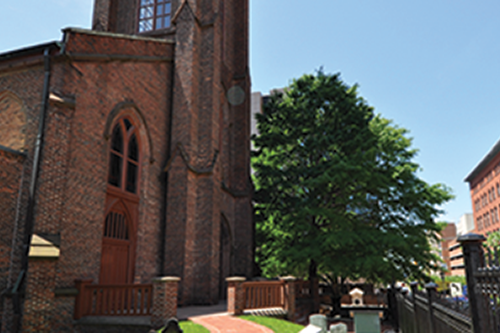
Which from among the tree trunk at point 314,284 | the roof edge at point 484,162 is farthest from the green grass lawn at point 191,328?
the roof edge at point 484,162

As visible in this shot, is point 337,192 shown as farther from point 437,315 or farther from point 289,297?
point 437,315

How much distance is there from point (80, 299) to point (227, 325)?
4073 mm

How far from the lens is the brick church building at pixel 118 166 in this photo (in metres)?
10.4

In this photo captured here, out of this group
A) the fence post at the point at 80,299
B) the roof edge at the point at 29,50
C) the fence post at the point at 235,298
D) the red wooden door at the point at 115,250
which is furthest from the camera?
the red wooden door at the point at 115,250

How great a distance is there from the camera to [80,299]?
10328 mm

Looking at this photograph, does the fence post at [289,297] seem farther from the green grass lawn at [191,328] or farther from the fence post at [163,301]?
the fence post at [163,301]

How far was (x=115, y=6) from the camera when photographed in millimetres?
21938

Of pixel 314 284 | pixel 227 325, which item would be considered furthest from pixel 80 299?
pixel 314 284

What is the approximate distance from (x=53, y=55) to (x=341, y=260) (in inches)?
541

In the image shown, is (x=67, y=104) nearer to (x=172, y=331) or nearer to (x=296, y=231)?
(x=172, y=331)

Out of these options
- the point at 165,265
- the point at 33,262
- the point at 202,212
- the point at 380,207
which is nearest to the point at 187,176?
the point at 202,212

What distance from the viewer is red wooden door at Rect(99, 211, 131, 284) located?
512 inches

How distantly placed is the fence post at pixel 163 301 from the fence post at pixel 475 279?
302 inches

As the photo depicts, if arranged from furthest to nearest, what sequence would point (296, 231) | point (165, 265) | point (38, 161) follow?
point (296, 231)
point (165, 265)
point (38, 161)
